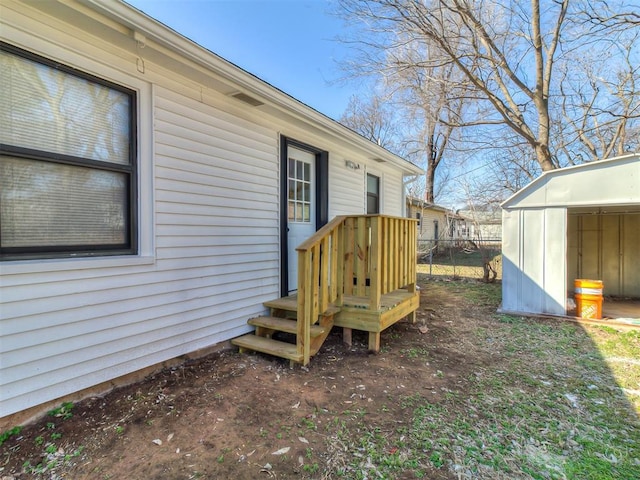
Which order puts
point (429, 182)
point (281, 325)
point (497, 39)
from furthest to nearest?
point (429, 182) < point (497, 39) < point (281, 325)

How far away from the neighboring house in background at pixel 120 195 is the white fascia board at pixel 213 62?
0.6 inches

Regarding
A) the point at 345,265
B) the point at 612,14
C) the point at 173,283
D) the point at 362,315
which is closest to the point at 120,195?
the point at 173,283

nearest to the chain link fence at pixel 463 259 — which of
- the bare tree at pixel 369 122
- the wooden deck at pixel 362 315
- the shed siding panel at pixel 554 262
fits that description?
the shed siding panel at pixel 554 262

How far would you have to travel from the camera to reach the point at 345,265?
3797 millimetres

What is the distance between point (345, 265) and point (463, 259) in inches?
485

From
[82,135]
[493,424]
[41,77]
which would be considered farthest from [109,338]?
[493,424]

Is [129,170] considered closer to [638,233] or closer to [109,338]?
[109,338]

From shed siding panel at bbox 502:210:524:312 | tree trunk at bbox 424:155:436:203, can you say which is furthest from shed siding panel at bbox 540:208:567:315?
tree trunk at bbox 424:155:436:203

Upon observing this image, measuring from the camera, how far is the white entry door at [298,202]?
15.8 ft

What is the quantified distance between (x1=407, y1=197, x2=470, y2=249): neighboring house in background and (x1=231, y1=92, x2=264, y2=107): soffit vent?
11621 millimetres

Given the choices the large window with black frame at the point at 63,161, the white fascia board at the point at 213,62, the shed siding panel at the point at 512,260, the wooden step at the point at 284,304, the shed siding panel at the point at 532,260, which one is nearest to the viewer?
the large window with black frame at the point at 63,161

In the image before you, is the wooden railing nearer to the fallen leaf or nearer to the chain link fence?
the fallen leaf

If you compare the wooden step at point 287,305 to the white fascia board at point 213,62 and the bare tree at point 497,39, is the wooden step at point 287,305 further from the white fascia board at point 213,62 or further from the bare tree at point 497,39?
the bare tree at point 497,39

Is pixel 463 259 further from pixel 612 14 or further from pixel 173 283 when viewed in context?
pixel 173 283
